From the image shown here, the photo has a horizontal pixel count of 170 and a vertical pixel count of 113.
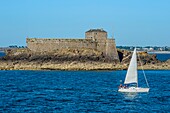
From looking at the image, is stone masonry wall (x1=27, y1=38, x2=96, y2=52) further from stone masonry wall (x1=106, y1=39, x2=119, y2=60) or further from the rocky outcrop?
stone masonry wall (x1=106, y1=39, x2=119, y2=60)

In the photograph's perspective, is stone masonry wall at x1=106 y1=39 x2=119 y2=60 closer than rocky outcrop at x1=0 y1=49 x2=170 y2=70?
No

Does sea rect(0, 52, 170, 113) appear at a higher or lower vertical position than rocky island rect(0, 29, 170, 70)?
lower

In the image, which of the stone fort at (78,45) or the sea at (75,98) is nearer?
the sea at (75,98)

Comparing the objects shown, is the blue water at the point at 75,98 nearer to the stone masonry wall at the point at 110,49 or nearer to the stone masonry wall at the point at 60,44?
the stone masonry wall at the point at 60,44

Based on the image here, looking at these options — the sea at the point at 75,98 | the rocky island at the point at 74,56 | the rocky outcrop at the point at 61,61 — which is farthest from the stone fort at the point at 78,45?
the sea at the point at 75,98

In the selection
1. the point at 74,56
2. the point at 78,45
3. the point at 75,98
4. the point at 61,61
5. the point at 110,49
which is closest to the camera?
the point at 75,98

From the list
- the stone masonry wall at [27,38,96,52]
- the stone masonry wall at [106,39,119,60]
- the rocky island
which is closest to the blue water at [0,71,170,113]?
the rocky island

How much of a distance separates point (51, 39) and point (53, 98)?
50.5m

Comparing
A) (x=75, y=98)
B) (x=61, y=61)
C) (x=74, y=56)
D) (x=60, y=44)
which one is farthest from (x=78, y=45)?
(x=75, y=98)

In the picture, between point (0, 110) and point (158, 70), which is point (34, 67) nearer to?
point (158, 70)

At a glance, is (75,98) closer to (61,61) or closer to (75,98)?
(75,98)

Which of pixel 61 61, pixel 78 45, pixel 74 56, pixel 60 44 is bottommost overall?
pixel 61 61

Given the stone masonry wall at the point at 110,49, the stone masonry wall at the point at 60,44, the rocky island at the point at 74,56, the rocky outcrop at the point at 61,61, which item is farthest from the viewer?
the stone masonry wall at the point at 110,49

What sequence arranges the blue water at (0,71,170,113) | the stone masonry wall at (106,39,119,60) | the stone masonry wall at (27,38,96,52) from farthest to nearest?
1. the stone masonry wall at (106,39,119,60)
2. the stone masonry wall at (27,38,96,52)
3. the blue water at (0,71,170,113)
